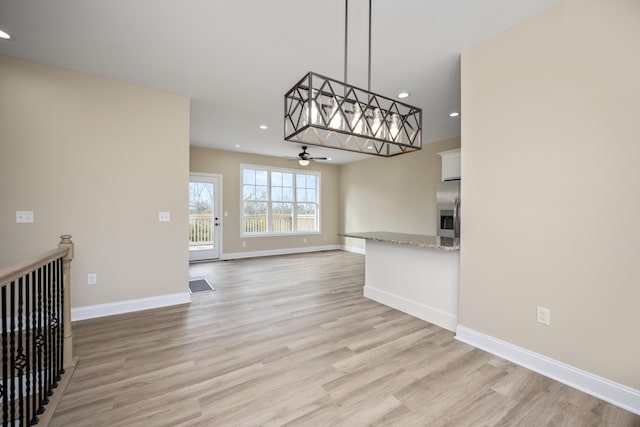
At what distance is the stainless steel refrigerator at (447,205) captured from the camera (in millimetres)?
3918

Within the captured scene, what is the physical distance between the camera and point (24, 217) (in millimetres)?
2781

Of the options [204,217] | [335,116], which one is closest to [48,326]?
[335,116]

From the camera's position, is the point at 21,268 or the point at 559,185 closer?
the point at 21,268

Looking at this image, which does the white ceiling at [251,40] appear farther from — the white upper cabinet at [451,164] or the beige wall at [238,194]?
the beige wall at [238,194]

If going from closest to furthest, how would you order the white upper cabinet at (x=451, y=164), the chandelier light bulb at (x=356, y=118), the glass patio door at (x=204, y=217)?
the chandelier light bulb at (x=356, y=118), the white upper cabinet at (x=451, y=164), the glass patio door at (x=204, y=217)

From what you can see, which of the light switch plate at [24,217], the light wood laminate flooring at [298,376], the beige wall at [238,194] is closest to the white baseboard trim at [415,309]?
the light wood laminate flooring at [298,376]

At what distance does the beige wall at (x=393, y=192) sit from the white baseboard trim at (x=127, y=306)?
Answer: 4.78 m

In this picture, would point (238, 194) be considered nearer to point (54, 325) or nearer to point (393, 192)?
point (393, 192)

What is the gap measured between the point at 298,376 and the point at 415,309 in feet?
5.59

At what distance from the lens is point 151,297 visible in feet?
11.0

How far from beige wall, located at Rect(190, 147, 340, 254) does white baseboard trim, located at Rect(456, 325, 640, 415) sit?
5.49 m

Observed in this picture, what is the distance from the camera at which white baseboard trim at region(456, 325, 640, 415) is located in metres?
1.73

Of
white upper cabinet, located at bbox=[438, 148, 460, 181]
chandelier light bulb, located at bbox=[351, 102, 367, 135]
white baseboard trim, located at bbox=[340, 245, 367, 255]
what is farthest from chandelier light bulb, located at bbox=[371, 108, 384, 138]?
white baseboard trim, located at bbox=[340, 245, 367, 255]

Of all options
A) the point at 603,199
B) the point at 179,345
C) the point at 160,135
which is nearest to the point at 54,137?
the point at 160,135
